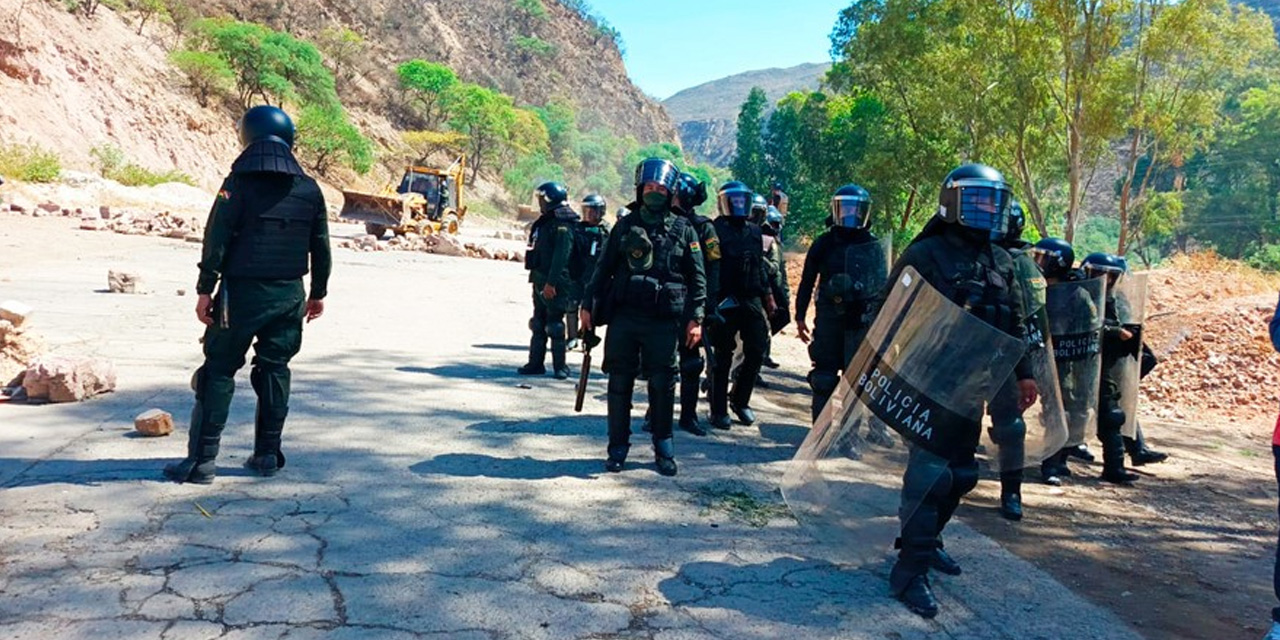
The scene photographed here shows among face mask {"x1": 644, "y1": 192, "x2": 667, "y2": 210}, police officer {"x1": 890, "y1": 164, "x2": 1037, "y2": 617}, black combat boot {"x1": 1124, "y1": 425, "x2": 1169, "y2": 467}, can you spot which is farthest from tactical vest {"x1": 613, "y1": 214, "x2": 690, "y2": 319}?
black combat boot {"x1": 1124, "y1": 425, "x2": 1169, "y2": 467}

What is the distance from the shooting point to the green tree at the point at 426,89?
66375mm

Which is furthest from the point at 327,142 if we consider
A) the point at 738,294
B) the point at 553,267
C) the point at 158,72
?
the point at 738,294

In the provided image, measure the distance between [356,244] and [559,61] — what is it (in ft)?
303

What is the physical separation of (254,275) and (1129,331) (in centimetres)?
574

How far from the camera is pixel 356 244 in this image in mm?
25422

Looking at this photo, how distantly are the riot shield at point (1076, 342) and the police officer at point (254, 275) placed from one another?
4.66 meters

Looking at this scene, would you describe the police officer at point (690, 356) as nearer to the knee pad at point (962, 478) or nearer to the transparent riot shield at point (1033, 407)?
the transparent riot shield at point (1033, 407)

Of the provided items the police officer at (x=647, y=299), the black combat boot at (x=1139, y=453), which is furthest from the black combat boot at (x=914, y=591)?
the black combat boot at (x=1139, y=453)

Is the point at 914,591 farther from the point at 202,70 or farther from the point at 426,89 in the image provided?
the point at 426,89

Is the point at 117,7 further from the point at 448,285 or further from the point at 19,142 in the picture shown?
the point at 448,285

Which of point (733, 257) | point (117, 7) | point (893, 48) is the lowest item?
point (733, 257)

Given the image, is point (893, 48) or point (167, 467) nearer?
point (167, 467)

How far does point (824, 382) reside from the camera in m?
6.48

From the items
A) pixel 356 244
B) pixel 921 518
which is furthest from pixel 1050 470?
pixel 356 244
